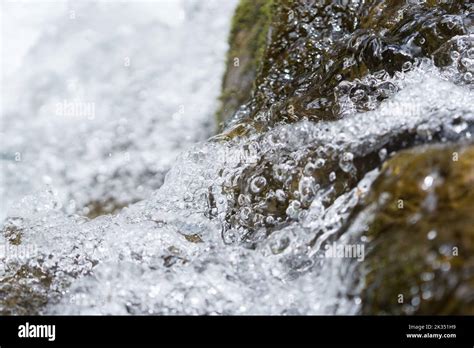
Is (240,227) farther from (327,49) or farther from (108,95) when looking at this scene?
(108,95)

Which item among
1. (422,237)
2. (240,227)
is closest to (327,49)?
(240,227)

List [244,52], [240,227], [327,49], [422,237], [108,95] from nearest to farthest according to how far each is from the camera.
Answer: [422,237] → [240,227] → [327,49] → [244,52] → [108,95]

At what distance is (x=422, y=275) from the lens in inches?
81.4

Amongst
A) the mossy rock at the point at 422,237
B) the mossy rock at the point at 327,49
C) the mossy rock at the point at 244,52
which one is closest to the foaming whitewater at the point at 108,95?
the mossy rock at the point at 244,52

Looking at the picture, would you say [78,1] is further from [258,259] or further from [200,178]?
[258,259]

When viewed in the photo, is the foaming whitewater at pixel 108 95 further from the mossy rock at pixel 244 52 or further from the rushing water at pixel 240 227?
the rushing water at pixel 240 227

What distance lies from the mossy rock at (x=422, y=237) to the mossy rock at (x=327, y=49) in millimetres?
1238

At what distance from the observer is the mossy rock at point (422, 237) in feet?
6.61

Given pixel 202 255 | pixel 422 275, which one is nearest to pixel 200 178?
pixel 202 255

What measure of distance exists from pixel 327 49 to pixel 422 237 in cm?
215

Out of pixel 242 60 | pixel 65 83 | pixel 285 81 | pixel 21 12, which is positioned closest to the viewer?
pixel 285 81

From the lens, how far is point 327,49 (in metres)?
4.01

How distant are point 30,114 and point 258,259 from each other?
15.2 ft

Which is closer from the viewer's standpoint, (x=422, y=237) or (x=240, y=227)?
(x=422, y=237)
